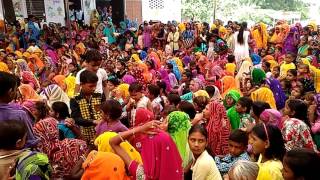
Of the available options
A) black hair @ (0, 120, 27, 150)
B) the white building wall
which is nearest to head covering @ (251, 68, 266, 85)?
black hair @ (0, 120, 27, 150)

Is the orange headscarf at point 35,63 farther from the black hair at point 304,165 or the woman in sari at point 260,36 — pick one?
the black hair at point 304,165

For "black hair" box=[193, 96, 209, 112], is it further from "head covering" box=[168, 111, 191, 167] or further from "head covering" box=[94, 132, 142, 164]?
"head covering" box=[94, 132, 142, 164]

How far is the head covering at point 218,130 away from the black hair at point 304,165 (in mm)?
1918

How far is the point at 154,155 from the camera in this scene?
8.97 ft

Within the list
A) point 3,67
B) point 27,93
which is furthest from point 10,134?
point 3,67

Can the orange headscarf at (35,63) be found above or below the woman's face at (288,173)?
below

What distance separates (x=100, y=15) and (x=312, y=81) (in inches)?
500

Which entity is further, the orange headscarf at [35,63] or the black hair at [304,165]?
the orange headscarf at [35,63]

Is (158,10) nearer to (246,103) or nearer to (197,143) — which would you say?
(246,103)

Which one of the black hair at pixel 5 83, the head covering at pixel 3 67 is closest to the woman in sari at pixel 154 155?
the black hair at pixel 5 83

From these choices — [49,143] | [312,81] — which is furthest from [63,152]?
[312,81]

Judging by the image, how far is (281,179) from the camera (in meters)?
2.65

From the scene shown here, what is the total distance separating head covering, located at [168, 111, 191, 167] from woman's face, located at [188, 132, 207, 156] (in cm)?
14

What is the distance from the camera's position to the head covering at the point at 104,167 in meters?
2.61
